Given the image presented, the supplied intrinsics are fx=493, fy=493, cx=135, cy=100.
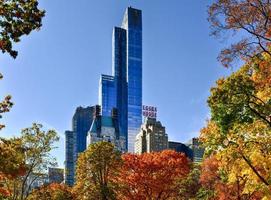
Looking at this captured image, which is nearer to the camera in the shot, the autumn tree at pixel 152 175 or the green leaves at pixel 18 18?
the green leaves at pixel 18 18

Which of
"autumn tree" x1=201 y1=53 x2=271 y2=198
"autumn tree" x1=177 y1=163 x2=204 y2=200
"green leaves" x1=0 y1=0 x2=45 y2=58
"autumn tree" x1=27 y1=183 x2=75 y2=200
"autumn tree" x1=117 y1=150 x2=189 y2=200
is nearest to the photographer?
"green leaves" x1=0 y1=0 x2=45 y2=58

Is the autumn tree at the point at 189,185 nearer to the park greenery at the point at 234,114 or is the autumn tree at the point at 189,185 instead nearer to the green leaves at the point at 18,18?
the park greenery at the point at 234,114

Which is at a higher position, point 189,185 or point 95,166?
point 95,166

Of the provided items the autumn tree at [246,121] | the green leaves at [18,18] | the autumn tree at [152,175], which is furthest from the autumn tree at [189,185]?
the green leaves at [18,18]

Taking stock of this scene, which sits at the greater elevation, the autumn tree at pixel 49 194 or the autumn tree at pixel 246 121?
the autumn tree at pixel 246 121

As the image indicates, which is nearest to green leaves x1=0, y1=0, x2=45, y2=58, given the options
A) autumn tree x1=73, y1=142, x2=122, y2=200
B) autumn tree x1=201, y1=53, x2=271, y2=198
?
autumn tree x1=201, y1=53, x2=271, y2=198

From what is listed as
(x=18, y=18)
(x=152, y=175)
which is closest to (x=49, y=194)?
(x=152, y=175)

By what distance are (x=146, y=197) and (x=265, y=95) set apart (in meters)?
32.0

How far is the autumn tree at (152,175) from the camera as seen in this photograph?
48656mm

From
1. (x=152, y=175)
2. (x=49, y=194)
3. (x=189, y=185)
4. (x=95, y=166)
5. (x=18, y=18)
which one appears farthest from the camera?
(x=189, y=185)

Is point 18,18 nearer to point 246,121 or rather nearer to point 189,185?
point 246,121

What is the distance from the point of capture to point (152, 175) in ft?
161

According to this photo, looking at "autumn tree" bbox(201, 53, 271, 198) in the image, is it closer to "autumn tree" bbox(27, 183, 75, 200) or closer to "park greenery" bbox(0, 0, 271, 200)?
"park greenery" bbox(0, 0, 271, 200)

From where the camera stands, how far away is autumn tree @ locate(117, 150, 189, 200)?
160ft
